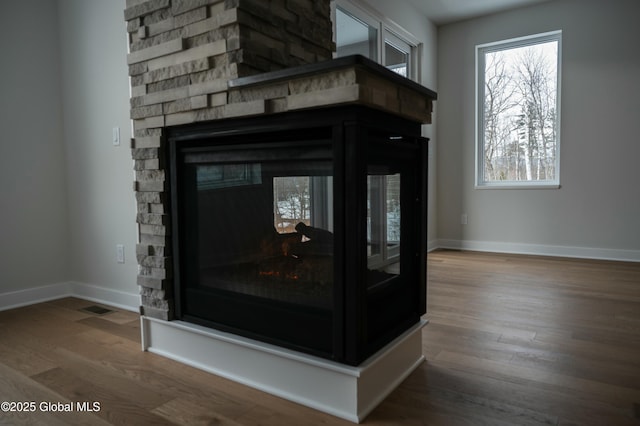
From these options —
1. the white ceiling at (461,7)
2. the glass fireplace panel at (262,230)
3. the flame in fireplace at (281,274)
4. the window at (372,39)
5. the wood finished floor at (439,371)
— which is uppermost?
the white ceiling at (461,7)

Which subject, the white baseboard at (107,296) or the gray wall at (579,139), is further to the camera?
the gray wall at (579,139)

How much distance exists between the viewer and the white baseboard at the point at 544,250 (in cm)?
402

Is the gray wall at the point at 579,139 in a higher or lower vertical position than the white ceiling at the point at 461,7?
lower

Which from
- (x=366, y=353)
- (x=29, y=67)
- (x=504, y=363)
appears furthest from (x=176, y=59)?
(x=504, y=363)

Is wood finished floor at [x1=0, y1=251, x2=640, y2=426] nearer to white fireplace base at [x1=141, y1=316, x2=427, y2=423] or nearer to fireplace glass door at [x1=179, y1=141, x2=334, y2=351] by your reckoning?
white fireplace base at [x1=141, y1=316, x2=427, y2=423]

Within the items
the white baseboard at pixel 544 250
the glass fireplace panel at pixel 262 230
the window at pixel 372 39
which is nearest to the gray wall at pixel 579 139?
the white baseboard at pixel 544 250

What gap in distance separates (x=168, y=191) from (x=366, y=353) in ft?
3.57

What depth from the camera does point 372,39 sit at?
3.72 meters

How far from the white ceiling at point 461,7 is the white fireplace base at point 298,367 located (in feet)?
11.4

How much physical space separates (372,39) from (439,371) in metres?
2.85

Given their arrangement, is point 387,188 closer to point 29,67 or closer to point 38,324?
point 38,324

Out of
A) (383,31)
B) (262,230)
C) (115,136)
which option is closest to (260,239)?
(262,230)

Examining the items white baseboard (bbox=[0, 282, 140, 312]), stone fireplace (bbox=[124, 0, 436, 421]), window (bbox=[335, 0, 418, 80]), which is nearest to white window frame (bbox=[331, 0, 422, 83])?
window (bbox=[335, 0, 418, 80])

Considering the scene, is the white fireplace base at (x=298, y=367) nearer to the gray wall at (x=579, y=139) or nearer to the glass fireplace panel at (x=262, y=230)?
the glass fireplace panel at (x=262, y=230)
